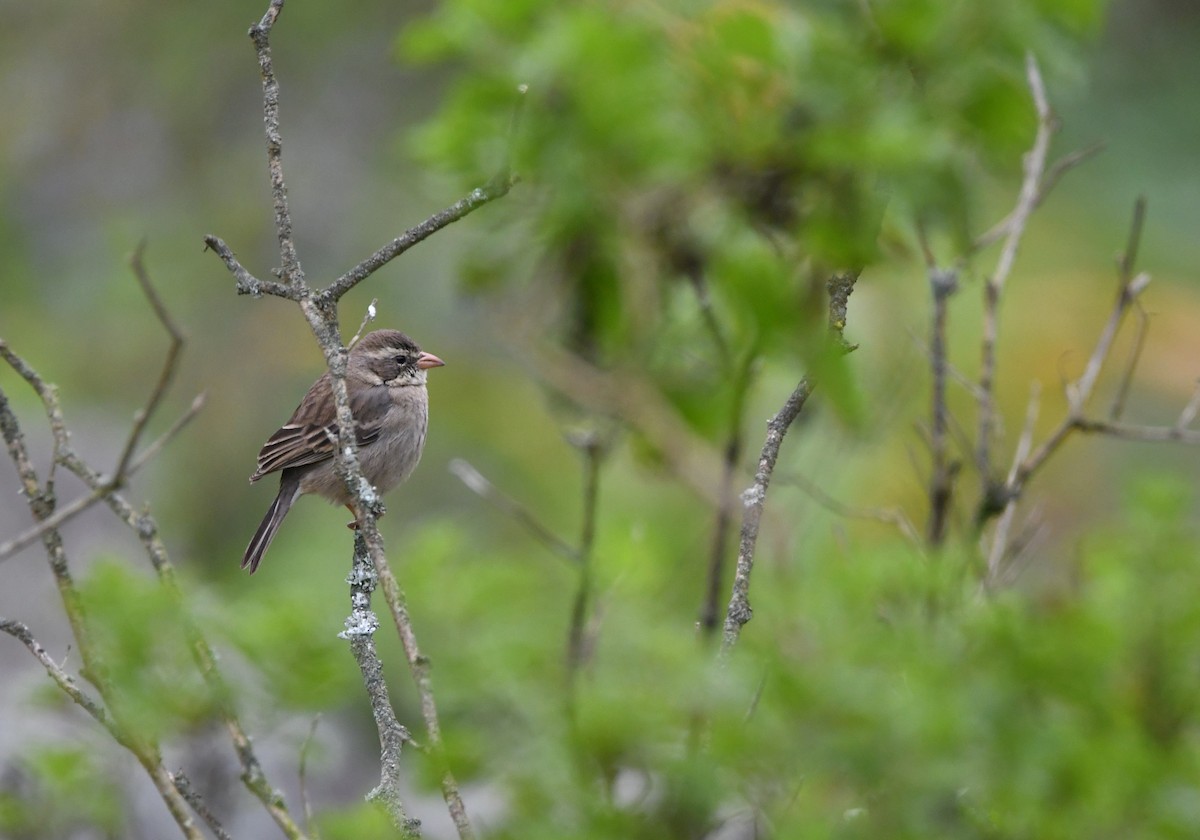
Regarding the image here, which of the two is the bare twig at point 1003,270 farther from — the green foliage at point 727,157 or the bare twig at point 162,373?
the bare twig at point 162,373

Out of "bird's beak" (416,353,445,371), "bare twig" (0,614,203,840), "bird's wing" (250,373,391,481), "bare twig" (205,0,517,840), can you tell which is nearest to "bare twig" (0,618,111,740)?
"bare twig" (0,614,203,840)

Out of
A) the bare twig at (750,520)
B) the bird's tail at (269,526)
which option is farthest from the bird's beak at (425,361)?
the bare twig at (750,520)

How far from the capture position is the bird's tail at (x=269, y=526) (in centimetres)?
597

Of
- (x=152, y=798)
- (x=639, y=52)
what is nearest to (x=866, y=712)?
(x=639, y=52)

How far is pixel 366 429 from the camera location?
5.84 m

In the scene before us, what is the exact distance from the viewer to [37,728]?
702 cm

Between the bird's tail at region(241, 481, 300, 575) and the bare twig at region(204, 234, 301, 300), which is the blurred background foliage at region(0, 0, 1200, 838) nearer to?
the bare twig at region(204, 234, 301, 300)

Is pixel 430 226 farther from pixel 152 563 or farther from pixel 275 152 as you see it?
pixel 152 563

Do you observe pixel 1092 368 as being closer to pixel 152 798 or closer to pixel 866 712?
pixel 866 712

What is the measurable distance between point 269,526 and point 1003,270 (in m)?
3.56

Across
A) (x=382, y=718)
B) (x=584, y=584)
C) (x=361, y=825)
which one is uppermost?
(x=382, y=718)

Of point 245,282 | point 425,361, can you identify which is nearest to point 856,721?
point 245,282

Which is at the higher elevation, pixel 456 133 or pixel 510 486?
pixel 510 486

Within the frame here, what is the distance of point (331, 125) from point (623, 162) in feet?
42.9
